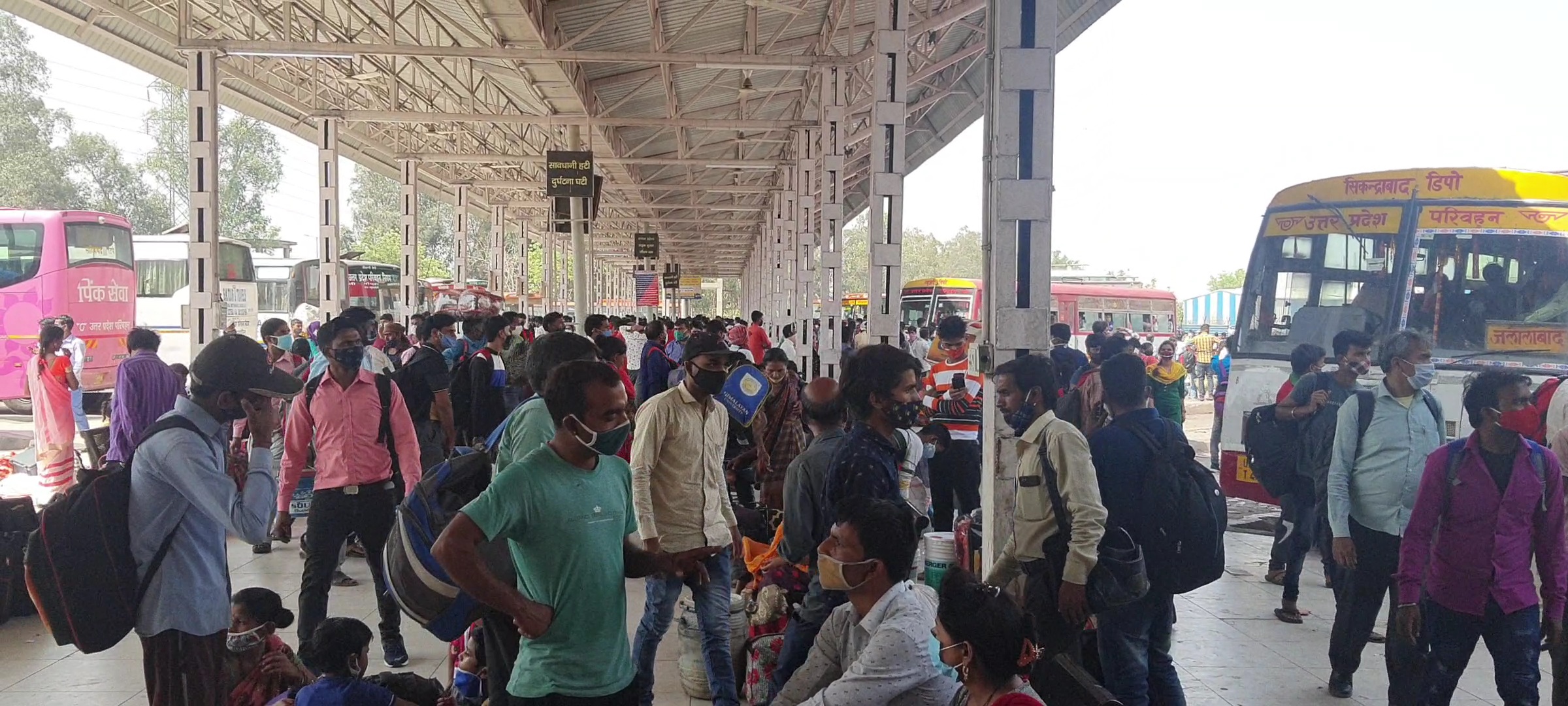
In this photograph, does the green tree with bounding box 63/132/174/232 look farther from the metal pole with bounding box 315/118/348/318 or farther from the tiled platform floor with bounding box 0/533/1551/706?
the tiled platform floor with bounding box 0/533/1551/706

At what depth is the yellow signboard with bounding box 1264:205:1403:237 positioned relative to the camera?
915 cm

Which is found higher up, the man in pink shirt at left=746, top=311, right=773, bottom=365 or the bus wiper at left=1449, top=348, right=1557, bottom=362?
the bus wiper at left=1449, top=348, right=1557, bottom=362

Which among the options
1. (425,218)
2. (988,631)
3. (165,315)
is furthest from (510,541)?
(425,218)

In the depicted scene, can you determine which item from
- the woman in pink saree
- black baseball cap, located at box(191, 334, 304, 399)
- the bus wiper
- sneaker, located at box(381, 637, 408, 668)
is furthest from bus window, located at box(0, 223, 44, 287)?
the bus wiper

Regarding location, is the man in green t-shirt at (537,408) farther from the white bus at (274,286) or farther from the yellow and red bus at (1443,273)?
the white bus at (274,286)

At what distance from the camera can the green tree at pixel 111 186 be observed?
1957 inches

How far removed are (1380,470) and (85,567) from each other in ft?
16.1

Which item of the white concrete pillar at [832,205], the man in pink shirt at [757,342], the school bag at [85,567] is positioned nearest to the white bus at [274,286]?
the man in pink shirt at [757,342]

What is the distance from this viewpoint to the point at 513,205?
133 ft

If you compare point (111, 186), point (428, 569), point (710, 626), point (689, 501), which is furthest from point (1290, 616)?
point (111, 186)

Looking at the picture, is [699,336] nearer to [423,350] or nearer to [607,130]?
[423,350]

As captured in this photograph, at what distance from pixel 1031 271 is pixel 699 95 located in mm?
16290

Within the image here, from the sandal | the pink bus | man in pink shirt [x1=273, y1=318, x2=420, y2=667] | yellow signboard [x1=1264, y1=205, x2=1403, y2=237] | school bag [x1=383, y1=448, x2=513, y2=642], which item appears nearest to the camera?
school bag [x1=383, y1=448, x2=513, y2=642]

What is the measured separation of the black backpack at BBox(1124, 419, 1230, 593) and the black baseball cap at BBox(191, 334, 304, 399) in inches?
115
